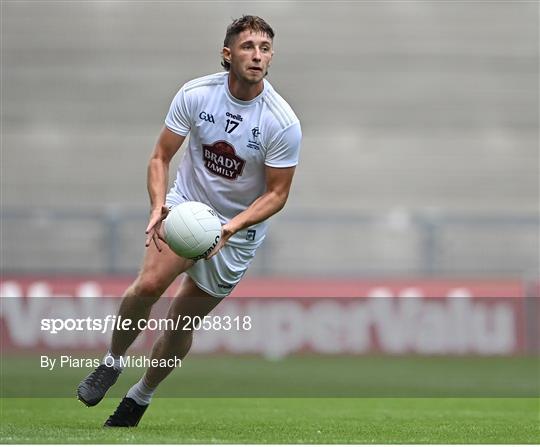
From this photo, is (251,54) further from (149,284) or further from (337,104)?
(337,104)

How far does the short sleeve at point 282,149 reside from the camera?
7.36 metres

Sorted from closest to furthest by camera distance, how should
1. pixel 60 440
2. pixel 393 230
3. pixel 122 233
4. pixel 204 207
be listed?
pixel 60 440, pixel 204 207, pixel 122 233, pixel 393 230

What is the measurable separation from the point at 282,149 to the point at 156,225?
89cm

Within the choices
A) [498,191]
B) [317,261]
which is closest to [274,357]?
[317,261]

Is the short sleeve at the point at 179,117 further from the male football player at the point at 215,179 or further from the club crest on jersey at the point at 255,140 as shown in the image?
the club crest on jersey at the point at 255,140

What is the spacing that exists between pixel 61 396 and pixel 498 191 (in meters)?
11.1

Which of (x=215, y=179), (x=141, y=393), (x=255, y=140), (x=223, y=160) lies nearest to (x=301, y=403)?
(x=141, y=393)

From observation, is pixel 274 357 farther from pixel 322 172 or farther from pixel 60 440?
pixel 60 440

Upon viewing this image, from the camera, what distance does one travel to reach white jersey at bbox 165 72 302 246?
24.2ft

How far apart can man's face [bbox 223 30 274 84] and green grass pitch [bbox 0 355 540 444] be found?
2088 mm

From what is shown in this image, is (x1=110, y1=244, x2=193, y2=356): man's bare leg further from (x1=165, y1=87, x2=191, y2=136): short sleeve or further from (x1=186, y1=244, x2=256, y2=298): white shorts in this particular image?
(x1=165, y1=87, x2=191, y2=136): short sleeve

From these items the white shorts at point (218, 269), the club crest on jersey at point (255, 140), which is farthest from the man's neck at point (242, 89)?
the white shorts at point (218, 269)

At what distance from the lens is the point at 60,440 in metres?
6.36

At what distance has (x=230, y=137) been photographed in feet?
24.2
